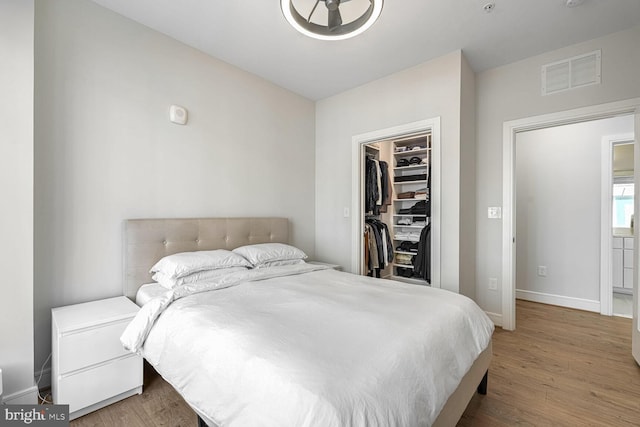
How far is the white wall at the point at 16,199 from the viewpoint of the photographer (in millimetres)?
1482

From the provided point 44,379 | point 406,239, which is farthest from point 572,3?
point 44,379

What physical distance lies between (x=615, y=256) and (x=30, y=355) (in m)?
6.00

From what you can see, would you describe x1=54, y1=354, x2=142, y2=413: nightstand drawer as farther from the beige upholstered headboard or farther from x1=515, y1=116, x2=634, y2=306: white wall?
x1=515, y1=116, x2=634, y2=306: white wall

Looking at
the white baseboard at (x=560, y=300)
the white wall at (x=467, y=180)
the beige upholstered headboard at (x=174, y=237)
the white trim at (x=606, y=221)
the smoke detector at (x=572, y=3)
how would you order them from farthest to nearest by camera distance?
the white baseboard at (x=560, y=300) < the white trim at (x=606, y=221) < the white wall at (x=467, y=180) < the beige upholstered headboard at (x=174, y=237) < the smoke detector at (x=572, y=3)

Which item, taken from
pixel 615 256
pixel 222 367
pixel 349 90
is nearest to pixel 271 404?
pixel 222 367

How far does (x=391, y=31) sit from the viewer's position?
7.25 ft

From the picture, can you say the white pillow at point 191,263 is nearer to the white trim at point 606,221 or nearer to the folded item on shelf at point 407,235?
the folded item on shelf at point 407,235

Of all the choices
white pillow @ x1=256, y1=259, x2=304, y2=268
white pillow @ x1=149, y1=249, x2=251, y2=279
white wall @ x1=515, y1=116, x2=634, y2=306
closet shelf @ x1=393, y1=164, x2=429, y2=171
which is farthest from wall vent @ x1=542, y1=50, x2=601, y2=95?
white pillow @ x1=149, y1=249, x2=251, y2=279

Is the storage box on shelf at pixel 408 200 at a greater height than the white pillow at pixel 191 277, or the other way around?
the storage box on shelf at pixel 408 200

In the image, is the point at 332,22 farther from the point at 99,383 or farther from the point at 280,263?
the point at 99,383

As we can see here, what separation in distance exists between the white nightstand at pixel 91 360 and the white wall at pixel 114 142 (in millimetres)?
402

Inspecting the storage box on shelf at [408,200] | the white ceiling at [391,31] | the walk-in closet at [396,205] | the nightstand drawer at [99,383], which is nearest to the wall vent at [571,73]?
the white ceiling at [391,31]

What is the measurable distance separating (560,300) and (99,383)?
450 cm

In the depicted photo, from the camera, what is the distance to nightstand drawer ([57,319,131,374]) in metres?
1.47
